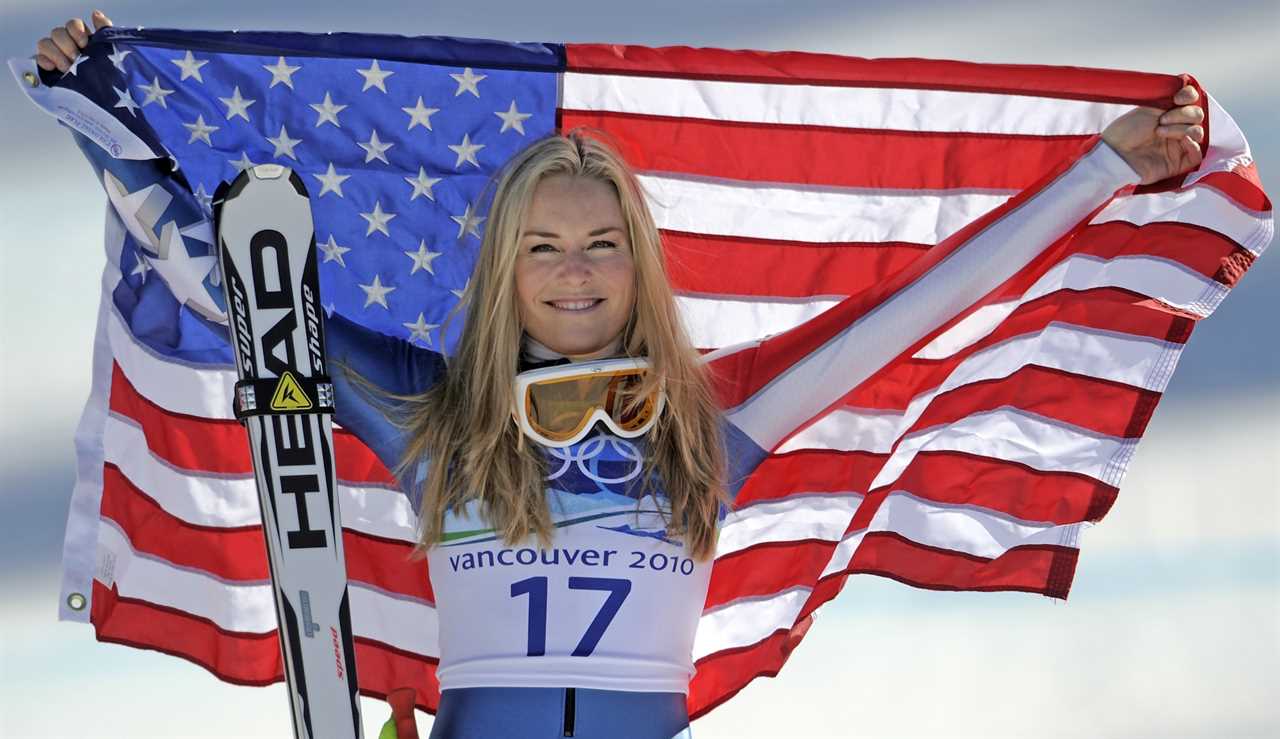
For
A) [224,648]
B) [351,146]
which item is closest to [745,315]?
[351,146]

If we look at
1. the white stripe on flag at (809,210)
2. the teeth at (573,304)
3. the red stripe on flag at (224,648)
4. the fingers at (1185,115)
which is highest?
the fingers at (1185,115)

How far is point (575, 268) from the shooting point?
9.18 feet

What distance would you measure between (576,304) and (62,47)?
1063 millimetres

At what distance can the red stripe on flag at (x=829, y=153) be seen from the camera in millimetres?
3289

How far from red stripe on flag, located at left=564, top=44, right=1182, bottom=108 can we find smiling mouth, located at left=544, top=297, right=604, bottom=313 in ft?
2.10

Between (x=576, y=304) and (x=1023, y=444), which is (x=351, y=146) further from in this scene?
(x=1023, y=444)

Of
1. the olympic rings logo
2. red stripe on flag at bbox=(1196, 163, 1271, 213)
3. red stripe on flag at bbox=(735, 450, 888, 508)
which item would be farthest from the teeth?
red stripe on flag at bbox=(1196, 163, 1271, 213)

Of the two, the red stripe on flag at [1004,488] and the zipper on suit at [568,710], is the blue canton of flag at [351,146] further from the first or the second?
the red stripe on flag at [1004,488]

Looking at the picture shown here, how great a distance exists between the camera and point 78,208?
181 inches

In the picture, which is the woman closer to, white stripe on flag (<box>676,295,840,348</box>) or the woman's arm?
the woman's arm

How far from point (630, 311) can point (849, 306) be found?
17.0 inches

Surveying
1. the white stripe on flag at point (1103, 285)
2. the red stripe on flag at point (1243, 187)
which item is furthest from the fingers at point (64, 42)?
the red stripe on flag at point (1243, 187)

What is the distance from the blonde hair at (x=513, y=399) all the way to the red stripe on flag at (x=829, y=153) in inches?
15.2

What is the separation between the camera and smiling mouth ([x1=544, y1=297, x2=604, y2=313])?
283 centimetres
